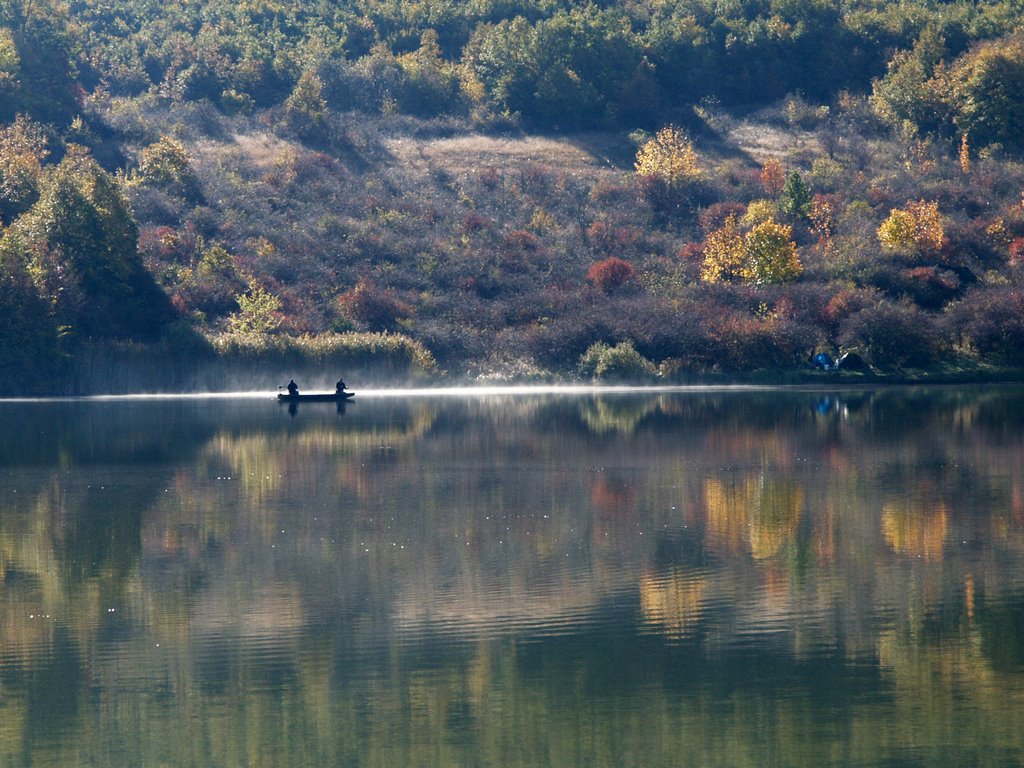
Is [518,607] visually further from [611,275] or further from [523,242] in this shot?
[523,242]

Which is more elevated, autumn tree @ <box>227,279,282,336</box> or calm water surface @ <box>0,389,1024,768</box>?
autumn tree @ <box>227,279,282,336</box>

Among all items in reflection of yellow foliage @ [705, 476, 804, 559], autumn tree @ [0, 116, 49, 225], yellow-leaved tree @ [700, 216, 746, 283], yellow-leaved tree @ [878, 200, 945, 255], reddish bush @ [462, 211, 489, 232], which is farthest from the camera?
reddish bush @ [462, 211, 489, 232]

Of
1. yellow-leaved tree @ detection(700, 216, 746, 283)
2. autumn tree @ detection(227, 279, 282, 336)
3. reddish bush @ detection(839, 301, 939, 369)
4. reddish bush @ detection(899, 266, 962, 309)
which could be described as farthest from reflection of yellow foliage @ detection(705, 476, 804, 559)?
yellow-leaved tree @ detection(700, 216, 746, 283)

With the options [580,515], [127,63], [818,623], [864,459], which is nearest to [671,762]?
[818,623]

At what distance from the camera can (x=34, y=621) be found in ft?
74.5

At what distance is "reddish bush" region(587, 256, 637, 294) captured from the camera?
91.5 m

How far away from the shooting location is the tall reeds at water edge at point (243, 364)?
7631cm

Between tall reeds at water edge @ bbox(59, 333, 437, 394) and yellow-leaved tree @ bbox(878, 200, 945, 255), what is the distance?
30.9 meters

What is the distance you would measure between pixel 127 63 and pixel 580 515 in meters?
108

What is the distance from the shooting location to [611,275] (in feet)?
303

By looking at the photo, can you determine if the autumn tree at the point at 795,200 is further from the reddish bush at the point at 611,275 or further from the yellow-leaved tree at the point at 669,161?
the reddish bush at the point at 611,275

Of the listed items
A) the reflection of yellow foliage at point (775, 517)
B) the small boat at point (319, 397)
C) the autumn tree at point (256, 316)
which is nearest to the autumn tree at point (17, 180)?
the autumn tree at point (256, 316)

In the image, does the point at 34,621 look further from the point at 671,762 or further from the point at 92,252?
the point at 92,252

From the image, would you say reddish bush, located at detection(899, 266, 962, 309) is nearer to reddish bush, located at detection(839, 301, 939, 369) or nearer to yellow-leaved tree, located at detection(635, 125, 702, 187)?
reddish bush, located at detection(839, 301, 939, 369)
